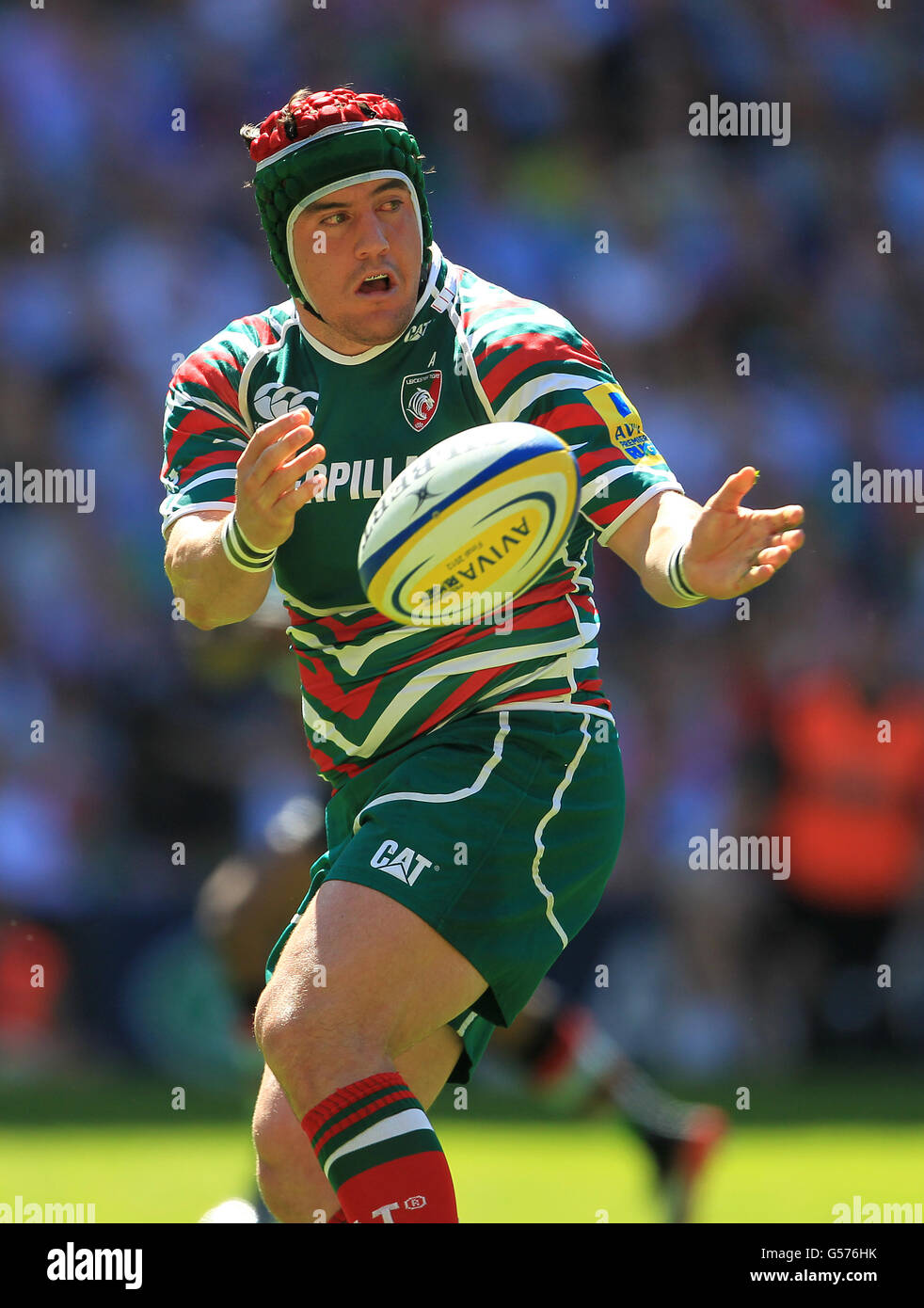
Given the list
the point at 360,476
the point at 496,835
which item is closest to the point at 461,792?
the point at 496,835

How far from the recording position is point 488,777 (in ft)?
11.5

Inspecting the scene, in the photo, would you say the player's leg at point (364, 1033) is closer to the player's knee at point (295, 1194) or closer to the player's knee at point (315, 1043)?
the player's knee at point (315, 1043)

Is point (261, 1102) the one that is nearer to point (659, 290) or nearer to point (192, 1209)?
point (192, 1209)

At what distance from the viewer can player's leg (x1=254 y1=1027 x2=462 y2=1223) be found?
3754 millimetres

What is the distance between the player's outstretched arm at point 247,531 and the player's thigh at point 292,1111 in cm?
99

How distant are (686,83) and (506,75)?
113 cm

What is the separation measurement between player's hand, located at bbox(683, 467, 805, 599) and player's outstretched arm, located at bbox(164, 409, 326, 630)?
0.71 meters

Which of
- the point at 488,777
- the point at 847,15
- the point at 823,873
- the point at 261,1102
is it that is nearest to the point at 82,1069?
the point at 823,873

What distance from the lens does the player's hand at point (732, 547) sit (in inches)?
126

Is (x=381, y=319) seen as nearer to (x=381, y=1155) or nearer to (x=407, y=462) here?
(x=407, y=462)

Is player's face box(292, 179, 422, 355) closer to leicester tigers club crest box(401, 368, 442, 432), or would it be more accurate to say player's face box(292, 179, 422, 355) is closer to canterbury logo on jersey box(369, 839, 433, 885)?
leicester tigers club crest box(401, 368, 442, 432)

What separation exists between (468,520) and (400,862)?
0.66 metres

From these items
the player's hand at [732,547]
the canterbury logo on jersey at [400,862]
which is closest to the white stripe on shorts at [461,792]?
the canterbury logo on jersey at [400,862]

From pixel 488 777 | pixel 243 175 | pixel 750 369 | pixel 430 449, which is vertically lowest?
pixel 488 777
